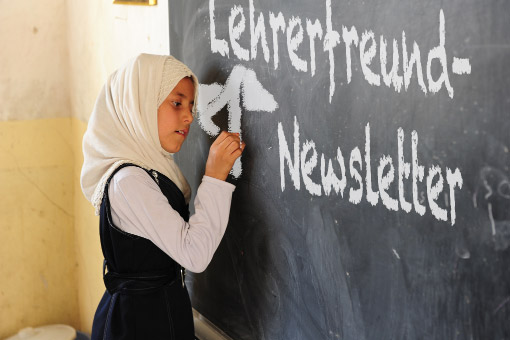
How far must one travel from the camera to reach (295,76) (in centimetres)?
121

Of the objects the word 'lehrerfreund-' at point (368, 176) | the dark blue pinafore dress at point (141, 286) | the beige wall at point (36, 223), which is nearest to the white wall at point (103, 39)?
the beige wall at point (36, 223)

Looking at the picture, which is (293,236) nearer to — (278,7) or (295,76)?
(295,76)

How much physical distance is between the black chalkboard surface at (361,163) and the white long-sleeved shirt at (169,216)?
85 mm

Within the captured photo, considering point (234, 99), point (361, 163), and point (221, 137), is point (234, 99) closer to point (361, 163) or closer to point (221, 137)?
point (221, 137)

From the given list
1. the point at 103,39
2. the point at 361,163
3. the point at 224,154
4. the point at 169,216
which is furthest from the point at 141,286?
the point at 103,39

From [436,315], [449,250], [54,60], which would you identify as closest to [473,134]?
[449,250]

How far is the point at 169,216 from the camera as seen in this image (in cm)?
133

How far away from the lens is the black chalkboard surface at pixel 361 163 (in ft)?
2.80

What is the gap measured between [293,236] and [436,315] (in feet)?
1.29

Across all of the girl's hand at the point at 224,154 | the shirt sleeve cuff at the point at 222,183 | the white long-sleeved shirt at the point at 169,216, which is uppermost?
the girl's hand at the point at 224,154

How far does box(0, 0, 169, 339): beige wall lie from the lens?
263cm

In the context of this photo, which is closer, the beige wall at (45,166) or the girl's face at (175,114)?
the girl's face at (175,114)

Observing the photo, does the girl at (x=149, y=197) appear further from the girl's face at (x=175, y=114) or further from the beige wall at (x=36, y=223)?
the beige wall at (x=36, y=223)

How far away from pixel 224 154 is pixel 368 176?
1.42 ft
